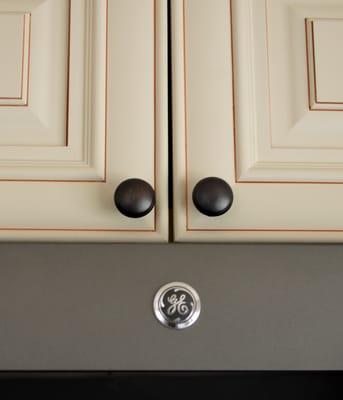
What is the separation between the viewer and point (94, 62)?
0.62m

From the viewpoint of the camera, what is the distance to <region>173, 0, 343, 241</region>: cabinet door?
600 mm

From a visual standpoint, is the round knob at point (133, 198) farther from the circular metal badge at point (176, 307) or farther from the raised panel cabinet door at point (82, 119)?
the circular metal badge at point (176, 307)

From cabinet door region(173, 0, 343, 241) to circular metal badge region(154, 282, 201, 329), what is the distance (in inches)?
2.9

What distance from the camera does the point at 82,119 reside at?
1.99 feet

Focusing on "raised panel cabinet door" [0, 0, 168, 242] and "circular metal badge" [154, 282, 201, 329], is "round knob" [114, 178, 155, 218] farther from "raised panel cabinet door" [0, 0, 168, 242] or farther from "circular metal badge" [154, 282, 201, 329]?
"circular metal badge" [154, 282, 201, 329]

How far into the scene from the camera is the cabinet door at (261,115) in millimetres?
600

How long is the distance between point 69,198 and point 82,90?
116mm

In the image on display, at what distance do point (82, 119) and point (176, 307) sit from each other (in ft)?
0.74

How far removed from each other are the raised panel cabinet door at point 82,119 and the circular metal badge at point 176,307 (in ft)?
0.25

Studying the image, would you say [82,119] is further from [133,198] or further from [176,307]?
[176,307]

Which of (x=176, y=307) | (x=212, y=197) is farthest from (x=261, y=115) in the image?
(x=176, y=307)

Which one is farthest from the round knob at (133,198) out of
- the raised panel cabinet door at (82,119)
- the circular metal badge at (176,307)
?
the circular metal badge at (176,307)
